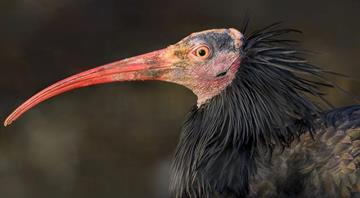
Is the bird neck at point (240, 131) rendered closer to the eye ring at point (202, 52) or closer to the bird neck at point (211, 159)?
the bird neck at point (211, 159)

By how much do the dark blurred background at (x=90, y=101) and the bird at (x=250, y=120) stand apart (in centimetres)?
285

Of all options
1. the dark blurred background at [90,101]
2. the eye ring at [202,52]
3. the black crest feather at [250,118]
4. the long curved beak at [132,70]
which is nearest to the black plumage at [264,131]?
the black crest feather at [250,118]

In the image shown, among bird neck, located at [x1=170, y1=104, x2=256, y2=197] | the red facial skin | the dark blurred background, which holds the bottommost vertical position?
bird neck, located at [x1=170, y1=104, x2=256, y2=197]

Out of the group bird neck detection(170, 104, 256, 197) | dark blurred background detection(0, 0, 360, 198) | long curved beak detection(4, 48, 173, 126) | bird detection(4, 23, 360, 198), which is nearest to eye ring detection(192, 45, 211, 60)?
bird detection(4, 23, 360, 198)

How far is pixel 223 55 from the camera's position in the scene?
495 centimetres

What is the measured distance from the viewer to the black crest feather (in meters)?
4.82

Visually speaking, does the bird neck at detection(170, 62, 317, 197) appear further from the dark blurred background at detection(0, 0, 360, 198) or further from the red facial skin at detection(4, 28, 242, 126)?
the dark blurred background at detection(0, 0, 360, 198)

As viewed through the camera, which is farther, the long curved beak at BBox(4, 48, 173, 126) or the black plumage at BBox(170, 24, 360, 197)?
the long curved beak at BBox(4, 48, 173, 126)

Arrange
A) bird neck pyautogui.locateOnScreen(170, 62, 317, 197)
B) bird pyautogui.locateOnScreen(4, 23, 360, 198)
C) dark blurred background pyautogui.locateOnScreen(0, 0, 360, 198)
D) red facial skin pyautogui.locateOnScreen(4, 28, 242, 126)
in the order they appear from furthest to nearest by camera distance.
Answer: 1. dark blurred background pyautogui.locateOnScreen(0, 0, 360, 198)
2. red facial skin pyautogui.locateOnScreen(4, 28, 242, 126)
3. bird neck pyautogui.locateOnScreen(170, 62, 317, 197)
4. bird pyautogui.locateOnScreen(4, 23, 360, 198)

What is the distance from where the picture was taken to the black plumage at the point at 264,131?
4738mm

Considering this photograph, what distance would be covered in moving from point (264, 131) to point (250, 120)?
0.11 meters

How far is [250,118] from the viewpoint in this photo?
487 centimetres

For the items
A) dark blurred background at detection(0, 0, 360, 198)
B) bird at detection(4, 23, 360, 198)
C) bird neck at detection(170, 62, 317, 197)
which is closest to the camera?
bird at detection(4, 23, 360, 198)

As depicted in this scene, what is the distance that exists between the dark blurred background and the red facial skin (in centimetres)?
293
